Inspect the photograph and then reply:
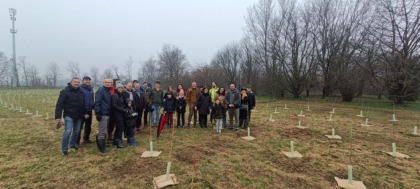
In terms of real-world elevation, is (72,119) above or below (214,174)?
above

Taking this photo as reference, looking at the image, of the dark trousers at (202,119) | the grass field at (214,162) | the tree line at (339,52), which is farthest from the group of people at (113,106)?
the tree line at (339,52)

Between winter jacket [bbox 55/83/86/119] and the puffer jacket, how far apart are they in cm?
43

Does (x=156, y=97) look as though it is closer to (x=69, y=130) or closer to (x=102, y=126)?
(x=102, y=126)

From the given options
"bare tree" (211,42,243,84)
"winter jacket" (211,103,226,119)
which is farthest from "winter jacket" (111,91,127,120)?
"bare tree" (211,42,243,84)

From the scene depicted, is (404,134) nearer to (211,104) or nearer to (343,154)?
(343,154)

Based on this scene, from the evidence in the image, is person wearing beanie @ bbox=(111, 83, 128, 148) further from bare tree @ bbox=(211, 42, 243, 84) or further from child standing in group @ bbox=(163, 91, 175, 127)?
bare tree @ bbox=(211, 42, 243, 84)

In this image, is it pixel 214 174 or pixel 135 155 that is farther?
pixel 135 155

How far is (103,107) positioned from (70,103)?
29.0 inches

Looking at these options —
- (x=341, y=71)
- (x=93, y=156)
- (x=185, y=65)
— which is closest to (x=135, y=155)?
(x=93, y=156)

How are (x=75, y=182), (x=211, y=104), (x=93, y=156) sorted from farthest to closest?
(x=211, y=104), (x=93, y=156), (x=75, y=182)

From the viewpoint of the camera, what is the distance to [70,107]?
5234mm

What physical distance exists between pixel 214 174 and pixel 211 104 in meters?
4.34

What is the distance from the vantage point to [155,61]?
67.9 m

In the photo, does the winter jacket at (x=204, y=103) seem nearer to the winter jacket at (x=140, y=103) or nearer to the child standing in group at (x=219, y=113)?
the child standing in group at (x=219, y=113)
